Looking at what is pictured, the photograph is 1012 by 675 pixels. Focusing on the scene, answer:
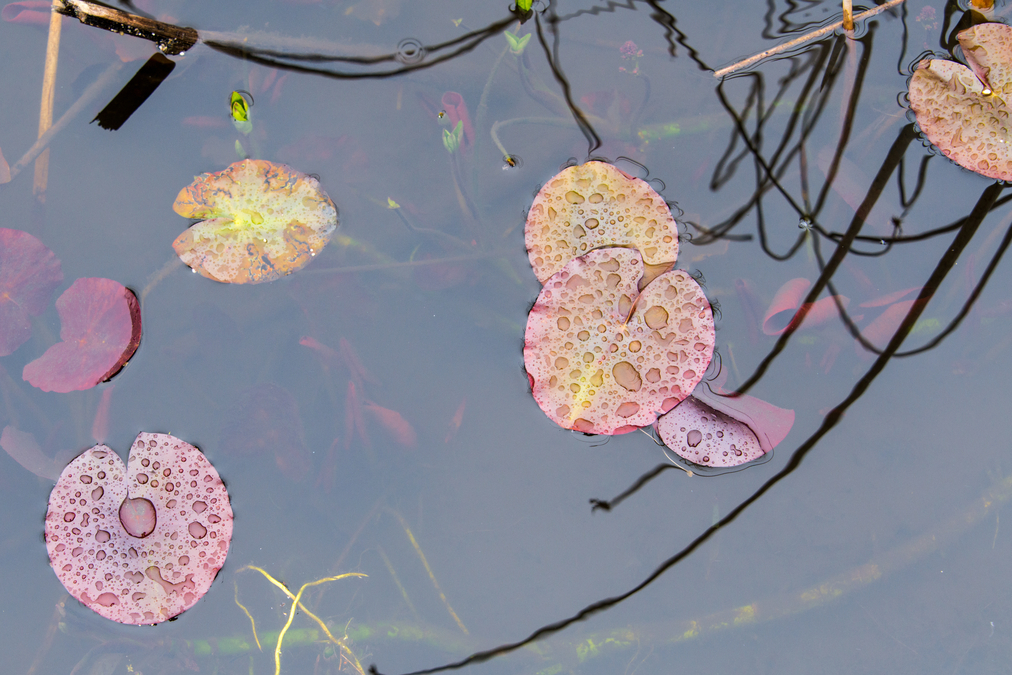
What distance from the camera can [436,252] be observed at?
2391mm

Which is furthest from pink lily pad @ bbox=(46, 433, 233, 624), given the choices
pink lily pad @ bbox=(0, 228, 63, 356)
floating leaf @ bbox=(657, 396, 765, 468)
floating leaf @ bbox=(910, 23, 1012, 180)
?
floating leaf @ bbox=(910, 23, 1012, 180)

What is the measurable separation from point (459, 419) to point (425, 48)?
144 centimetres

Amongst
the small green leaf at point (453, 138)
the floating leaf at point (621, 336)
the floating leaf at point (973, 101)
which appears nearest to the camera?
the floating leaf at point (621, 336)

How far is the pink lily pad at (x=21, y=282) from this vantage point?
90.1 inches

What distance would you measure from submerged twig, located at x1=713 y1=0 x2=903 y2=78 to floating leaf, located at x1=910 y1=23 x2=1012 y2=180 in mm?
289

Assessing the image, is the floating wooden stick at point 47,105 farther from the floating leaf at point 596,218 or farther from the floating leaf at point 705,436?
the floating leaf at point 705,436

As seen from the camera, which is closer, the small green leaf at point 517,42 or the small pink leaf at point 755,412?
the small pink leaf at point 755,412

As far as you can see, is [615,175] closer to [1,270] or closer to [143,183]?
[143,183]

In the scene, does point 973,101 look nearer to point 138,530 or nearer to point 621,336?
point 621,336

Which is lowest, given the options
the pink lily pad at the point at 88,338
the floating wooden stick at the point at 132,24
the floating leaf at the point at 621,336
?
the pink lily pad at the point at 88,338

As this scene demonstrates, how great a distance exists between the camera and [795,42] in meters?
2.40

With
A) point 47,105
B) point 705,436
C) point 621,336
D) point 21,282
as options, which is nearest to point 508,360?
point 621,336

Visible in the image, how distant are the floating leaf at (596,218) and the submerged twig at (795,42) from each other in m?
0.65

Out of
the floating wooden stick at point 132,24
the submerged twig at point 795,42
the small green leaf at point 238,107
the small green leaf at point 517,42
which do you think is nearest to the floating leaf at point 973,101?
the submerged twig at point 795,42
